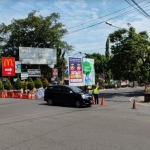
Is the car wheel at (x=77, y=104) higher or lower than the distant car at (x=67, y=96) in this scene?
lower

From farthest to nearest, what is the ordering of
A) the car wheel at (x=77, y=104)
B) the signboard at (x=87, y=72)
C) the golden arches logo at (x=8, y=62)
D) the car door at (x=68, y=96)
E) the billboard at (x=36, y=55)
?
1. the billboard at (x=36, y=55)
2. the golden arches logo at (x=8, y=62)
3. the signboard at (x=87, y=72)
4. the car door at (x=68, y=96)
5. the car wheel at (x=77, y=104)

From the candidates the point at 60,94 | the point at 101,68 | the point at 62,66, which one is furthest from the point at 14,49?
the point at 60,94

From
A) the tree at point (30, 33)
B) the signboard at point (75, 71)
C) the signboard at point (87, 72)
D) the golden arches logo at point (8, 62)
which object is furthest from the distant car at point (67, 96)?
the tree at point (30, 33)

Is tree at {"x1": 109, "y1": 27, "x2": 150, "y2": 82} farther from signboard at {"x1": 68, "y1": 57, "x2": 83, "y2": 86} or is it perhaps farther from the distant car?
the distant car

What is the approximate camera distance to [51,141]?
28.7 ft

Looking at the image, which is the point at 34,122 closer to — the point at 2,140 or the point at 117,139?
the point at 2,140

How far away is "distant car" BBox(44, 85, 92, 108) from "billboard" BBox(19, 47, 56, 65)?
90.3ft

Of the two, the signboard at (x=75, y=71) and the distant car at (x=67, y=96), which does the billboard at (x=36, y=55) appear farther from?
the distant car at (x=67, y=96)

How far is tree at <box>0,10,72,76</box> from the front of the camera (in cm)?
6197

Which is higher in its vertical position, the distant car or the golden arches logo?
the golden arches logo

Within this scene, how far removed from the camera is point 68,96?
71.4 ft

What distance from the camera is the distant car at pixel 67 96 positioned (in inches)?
832

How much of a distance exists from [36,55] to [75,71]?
21.1 metres

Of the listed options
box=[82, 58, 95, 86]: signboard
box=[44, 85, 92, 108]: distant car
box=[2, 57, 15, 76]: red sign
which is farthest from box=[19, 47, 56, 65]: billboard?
box=[44, 85, 92, 108]: distant car
